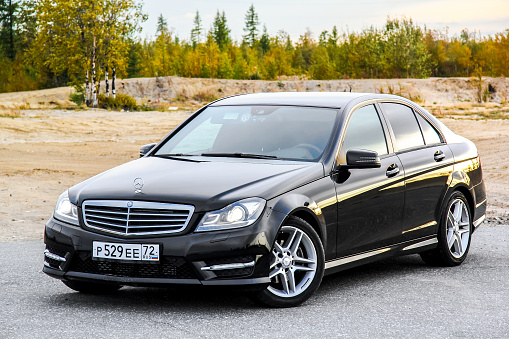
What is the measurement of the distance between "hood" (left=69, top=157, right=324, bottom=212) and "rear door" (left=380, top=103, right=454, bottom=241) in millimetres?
1334

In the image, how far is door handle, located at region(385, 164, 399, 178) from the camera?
265 inches

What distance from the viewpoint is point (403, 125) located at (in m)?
7.38

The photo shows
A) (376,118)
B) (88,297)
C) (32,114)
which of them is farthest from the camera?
(32,114)

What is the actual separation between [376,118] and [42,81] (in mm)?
80660

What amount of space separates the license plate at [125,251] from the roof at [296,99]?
2.15 m

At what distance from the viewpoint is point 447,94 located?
2717 inches

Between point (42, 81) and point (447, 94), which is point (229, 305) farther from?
point (42, 81)

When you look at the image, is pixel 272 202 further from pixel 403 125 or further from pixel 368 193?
pixel 403 125

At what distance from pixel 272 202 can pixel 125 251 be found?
104cm

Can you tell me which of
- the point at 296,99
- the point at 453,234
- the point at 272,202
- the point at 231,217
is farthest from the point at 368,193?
the point at 453,234

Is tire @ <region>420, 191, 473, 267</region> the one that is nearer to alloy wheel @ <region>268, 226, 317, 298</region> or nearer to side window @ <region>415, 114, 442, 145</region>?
side window @ <region>415, 114, 442, 145</region>

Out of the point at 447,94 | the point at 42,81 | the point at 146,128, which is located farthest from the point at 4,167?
the point at 42,81

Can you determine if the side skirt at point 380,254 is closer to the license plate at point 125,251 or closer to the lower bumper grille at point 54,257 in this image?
the license plate at point 125,251

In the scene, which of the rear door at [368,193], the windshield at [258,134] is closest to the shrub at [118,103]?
the windshield at [258,134]
